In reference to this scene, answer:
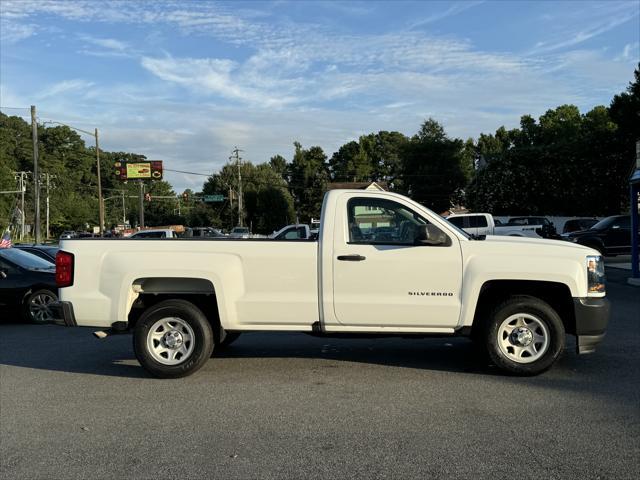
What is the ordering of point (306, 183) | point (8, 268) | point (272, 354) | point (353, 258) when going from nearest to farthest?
1. point (353, 258)
2. point (272, 354)
3. point (8, 268)
4. point (306, 183)

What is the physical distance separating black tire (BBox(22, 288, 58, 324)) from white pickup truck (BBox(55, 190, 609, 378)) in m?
4.97

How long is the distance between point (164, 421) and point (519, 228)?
23.8 meters

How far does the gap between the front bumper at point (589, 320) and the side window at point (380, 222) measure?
182 cm

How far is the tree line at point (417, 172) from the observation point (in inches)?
1581

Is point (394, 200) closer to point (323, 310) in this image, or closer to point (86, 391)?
point (323, 310)

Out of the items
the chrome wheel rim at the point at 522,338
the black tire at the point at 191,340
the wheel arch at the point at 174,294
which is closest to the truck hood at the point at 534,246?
the chrome wheel rim at the point at 522,338

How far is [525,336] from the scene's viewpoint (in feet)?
21.0

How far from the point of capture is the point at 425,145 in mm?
65812

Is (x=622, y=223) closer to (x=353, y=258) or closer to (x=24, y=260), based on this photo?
(x=353, y=258)

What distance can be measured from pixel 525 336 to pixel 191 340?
3.59 metres

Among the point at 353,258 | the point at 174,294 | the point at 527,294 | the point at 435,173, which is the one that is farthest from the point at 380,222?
the point at 435,173

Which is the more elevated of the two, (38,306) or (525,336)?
(525,336)

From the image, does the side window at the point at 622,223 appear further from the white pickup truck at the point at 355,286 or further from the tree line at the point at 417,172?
the white pickup truck at the point at 355,286

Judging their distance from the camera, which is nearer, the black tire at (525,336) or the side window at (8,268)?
the black tire at (525,336)
